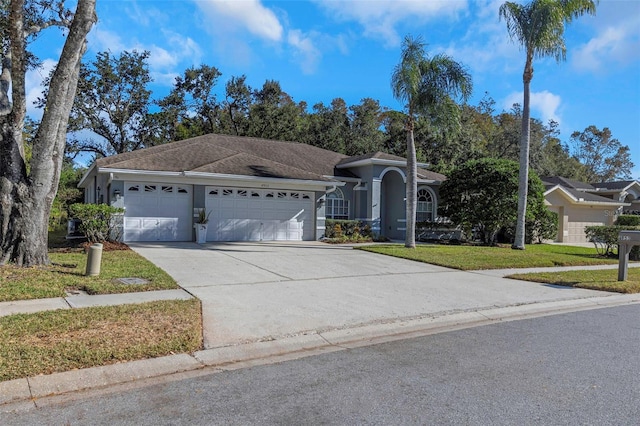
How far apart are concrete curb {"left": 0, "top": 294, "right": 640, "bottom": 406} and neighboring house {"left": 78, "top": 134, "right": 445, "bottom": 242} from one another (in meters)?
11.8

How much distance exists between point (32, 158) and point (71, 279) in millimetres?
2973

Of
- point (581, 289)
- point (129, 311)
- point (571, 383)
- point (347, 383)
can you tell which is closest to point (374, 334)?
point (347, 383)

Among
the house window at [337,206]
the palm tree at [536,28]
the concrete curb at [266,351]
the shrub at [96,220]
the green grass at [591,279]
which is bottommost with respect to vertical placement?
the concrete curb at [266,351]

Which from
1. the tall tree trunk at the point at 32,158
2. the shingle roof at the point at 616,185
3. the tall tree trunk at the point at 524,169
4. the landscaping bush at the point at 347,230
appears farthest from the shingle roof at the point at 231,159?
the shingle roof at the point at 616,185

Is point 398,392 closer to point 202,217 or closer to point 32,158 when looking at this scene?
point 32,158

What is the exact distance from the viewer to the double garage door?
16750 millimetres

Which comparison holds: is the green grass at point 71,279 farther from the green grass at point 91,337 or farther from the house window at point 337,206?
the house window at point 337,206

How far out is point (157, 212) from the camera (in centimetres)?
1711

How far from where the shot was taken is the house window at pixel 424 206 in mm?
24203

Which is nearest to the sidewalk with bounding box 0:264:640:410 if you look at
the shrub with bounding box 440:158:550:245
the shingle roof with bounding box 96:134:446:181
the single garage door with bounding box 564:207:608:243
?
the shingle roof with bounding box 96:134:446:181

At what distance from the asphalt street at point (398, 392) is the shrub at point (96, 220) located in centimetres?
1158

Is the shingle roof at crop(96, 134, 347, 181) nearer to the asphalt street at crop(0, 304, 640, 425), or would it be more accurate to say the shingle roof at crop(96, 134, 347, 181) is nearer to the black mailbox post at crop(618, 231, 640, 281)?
the black mailbox post at crop(618, 231, 640, 281)

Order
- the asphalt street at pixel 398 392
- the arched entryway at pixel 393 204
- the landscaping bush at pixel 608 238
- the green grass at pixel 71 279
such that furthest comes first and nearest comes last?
the arched entryway at pixel 393 204 → the landscaping bush at pixel 608 238 → the green grass at pixel 71 279 → the asphalt street at pixel 398 392

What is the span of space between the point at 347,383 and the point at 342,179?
57.6 feet
